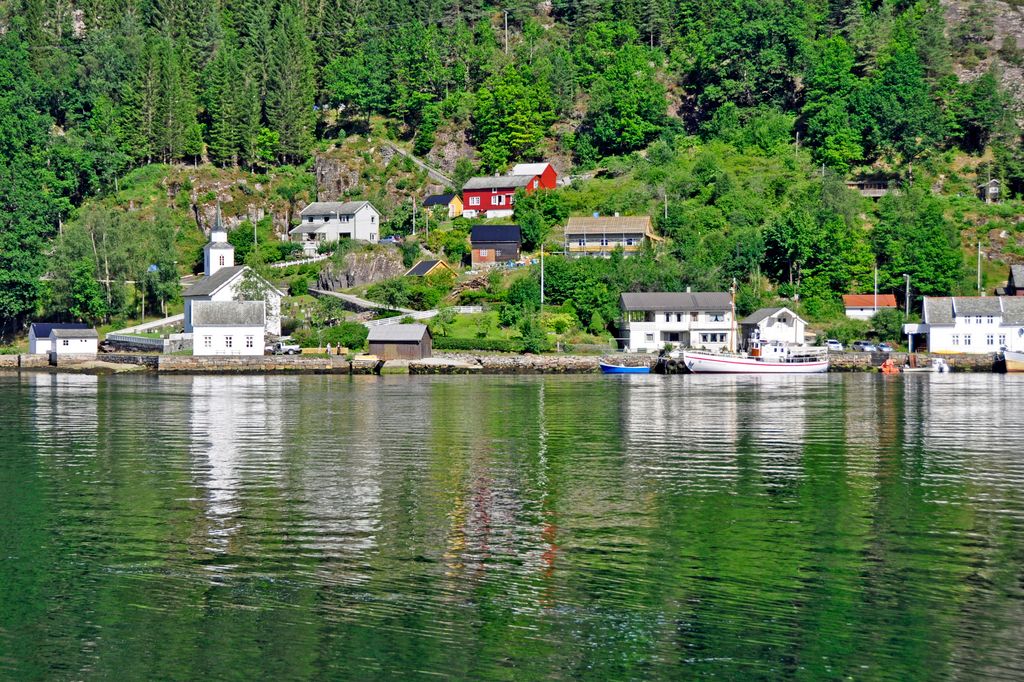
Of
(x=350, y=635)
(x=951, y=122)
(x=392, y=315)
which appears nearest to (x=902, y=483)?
(x=350, y=635)

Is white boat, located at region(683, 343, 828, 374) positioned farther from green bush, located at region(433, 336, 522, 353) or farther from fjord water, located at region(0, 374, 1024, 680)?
fjord water, located at region(0, 374, 1024, 680)

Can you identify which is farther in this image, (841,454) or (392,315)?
(392,315)

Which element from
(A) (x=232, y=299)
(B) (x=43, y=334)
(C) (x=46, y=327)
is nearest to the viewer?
(B) (x=43, y=334)

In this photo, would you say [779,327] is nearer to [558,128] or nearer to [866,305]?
[866,305]

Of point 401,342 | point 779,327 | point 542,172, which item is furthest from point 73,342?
point 779,327

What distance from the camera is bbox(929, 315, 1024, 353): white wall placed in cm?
9569

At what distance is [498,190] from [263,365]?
132ft

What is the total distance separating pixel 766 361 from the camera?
308 feet

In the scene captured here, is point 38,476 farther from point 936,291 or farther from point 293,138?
point 293,138

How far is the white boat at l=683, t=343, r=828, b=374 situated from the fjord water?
37403 mm

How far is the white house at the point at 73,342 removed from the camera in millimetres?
97812

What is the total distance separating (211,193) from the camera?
Answer: 5094 inches

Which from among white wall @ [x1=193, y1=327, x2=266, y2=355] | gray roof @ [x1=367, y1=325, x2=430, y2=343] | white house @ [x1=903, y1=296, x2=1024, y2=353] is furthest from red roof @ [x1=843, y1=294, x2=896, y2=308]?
white wall @ [x1=193, y1=327, x2=266, y2=355]

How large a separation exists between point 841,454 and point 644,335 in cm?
5406
